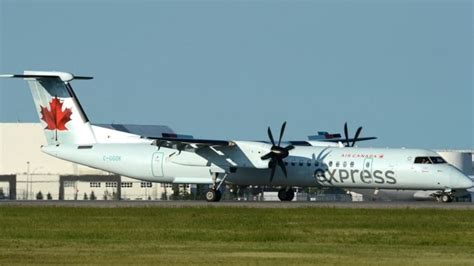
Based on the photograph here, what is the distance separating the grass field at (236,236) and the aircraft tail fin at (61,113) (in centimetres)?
1258

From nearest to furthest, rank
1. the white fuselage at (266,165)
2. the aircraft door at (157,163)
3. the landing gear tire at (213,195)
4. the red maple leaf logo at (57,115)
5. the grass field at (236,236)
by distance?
the grass field at (236,236)
the white fuselage at (266,165)
the landing gear tire at (213,195)
the aircraft door at (157,163)
the red maple leaf logo at (57,115)

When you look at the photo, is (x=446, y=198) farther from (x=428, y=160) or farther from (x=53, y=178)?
(x=53, y=178)

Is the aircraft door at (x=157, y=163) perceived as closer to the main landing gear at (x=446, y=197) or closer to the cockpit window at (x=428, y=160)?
the cockpit window at (x=428, y=160)

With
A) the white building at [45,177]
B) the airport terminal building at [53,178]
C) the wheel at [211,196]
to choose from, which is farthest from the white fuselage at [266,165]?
the white building at [45,177]

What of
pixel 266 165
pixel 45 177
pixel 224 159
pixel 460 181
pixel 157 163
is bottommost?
pixel 460 181

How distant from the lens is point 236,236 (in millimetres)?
30688

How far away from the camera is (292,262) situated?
2295 cm

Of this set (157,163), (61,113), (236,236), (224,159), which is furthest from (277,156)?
(236,236)

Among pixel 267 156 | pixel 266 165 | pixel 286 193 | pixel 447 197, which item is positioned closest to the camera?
pixel 447 197

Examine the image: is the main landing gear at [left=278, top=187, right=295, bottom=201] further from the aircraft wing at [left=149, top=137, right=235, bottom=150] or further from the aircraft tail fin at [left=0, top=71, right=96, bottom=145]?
the aircraft tail fin at [left=0, top=71, right=96, bottom=145]

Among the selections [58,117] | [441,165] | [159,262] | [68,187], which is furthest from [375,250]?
[68,187]

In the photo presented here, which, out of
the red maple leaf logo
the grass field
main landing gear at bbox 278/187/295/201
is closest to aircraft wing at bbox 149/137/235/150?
main landing gear at bbox 278/187/295/201

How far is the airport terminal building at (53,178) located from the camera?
79.8 metres

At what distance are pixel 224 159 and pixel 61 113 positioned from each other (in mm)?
9249
